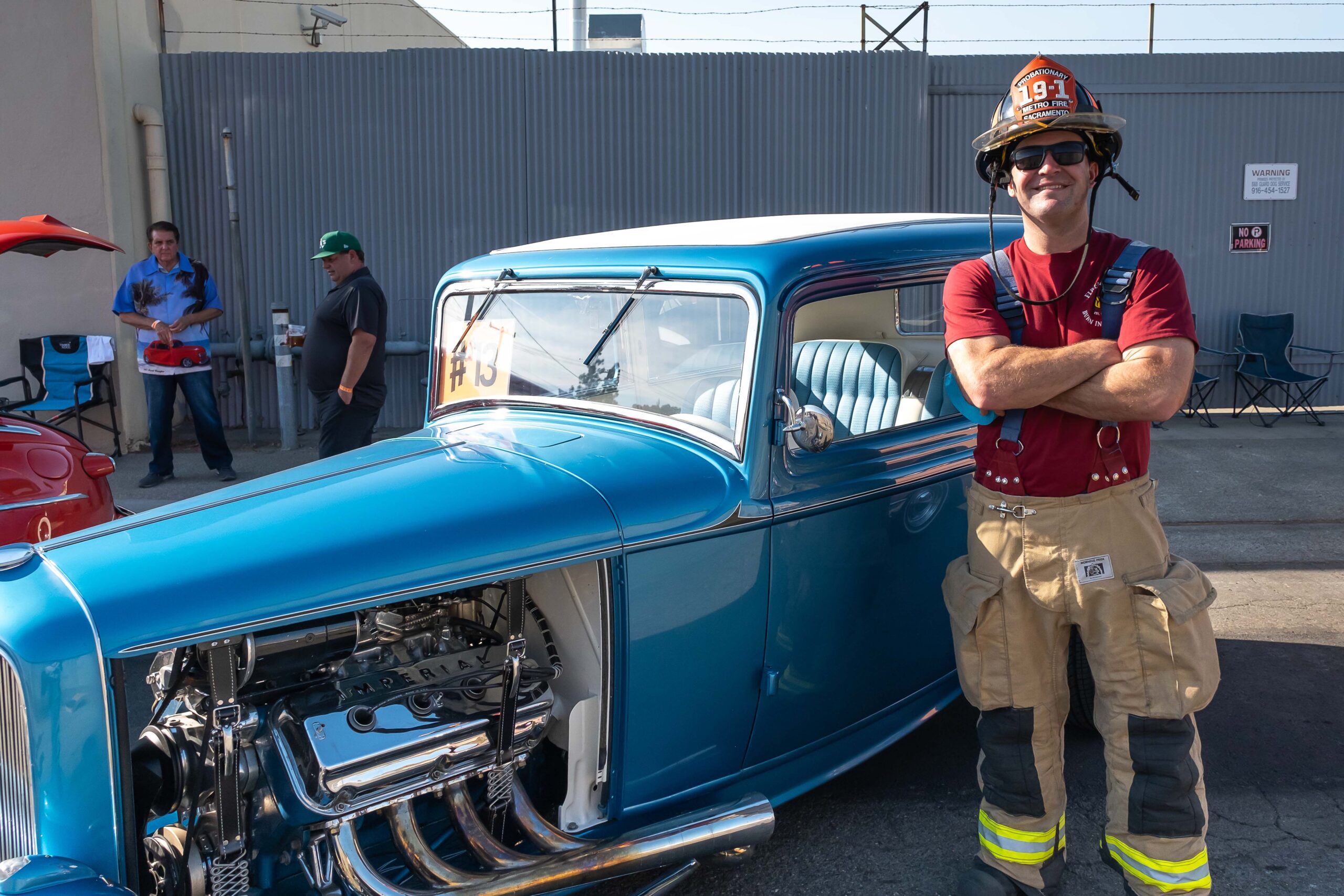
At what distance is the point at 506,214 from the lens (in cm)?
979

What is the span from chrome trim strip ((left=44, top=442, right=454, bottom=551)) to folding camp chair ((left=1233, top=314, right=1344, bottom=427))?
9039 millimetres

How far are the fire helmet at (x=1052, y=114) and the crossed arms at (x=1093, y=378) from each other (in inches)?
19.4

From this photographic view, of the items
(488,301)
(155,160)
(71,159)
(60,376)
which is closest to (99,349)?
(60,376)

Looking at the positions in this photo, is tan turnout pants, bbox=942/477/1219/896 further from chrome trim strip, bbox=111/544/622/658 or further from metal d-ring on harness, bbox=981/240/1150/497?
chrome trim strip, bbox=111/544/622/658

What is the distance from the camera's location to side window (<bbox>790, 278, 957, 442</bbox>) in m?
3.45

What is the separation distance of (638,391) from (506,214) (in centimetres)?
714

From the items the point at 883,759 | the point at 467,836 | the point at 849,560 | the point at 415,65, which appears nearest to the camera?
the point at 467,836

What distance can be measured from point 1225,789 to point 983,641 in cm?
132

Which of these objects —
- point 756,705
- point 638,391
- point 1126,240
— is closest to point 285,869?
point 756,705

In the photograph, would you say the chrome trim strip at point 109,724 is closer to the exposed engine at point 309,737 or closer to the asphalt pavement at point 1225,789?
the exposed engine at point 309,737

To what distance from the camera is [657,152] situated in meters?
9.83

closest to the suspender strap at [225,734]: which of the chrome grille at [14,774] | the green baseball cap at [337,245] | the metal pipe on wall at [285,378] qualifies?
the chrome grille at [14,774]

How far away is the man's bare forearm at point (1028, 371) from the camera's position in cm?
248

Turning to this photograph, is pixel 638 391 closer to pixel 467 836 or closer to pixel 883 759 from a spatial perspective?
pixel 467 836
